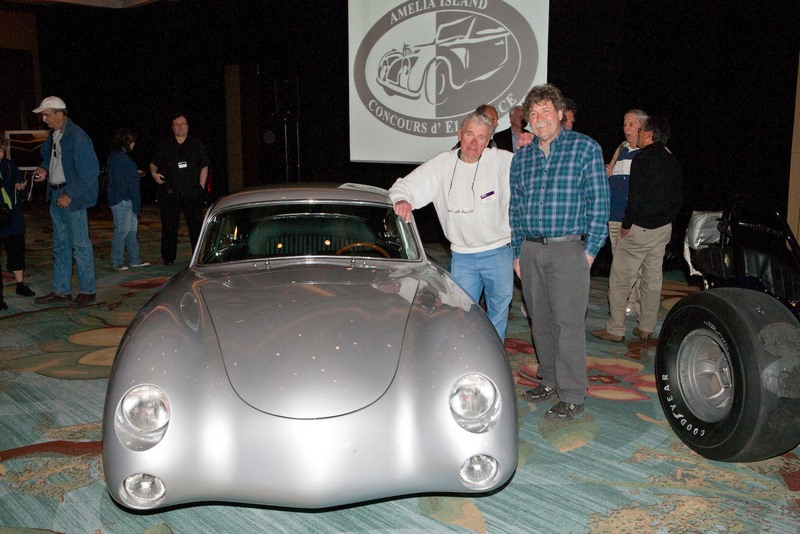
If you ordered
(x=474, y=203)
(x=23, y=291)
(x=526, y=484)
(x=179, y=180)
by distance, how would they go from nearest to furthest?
(x=526, y=484)
(x=474, y=203)
(x=23, y=291)
(x=179, y=180)

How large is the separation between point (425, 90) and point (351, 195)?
246 inches

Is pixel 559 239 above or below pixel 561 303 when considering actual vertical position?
above

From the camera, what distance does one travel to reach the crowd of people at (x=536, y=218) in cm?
355

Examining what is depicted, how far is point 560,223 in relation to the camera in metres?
3.58

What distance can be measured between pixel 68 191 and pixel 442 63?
5205 mm

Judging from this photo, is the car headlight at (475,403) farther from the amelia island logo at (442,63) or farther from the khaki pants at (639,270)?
the amelia island logo at (442,63)

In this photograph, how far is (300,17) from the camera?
37.7 ft

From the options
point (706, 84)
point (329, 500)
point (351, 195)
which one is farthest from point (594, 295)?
point (329, 500)

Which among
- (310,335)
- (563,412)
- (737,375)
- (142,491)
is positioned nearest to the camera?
(142,491)

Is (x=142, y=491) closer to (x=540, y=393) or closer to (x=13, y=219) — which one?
(x=540, y=393)

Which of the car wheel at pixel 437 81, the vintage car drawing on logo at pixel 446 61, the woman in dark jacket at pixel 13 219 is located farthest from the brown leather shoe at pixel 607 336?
the woman in dark jacket at pixel 13 219

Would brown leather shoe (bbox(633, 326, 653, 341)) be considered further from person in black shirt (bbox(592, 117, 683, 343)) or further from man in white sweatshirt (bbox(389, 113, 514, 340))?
man in white sweatshirt (bbox(389, 113, 514, 340))

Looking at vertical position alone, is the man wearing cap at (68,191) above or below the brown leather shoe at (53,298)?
above

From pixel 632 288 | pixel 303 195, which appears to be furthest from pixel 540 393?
pixel 632 288
